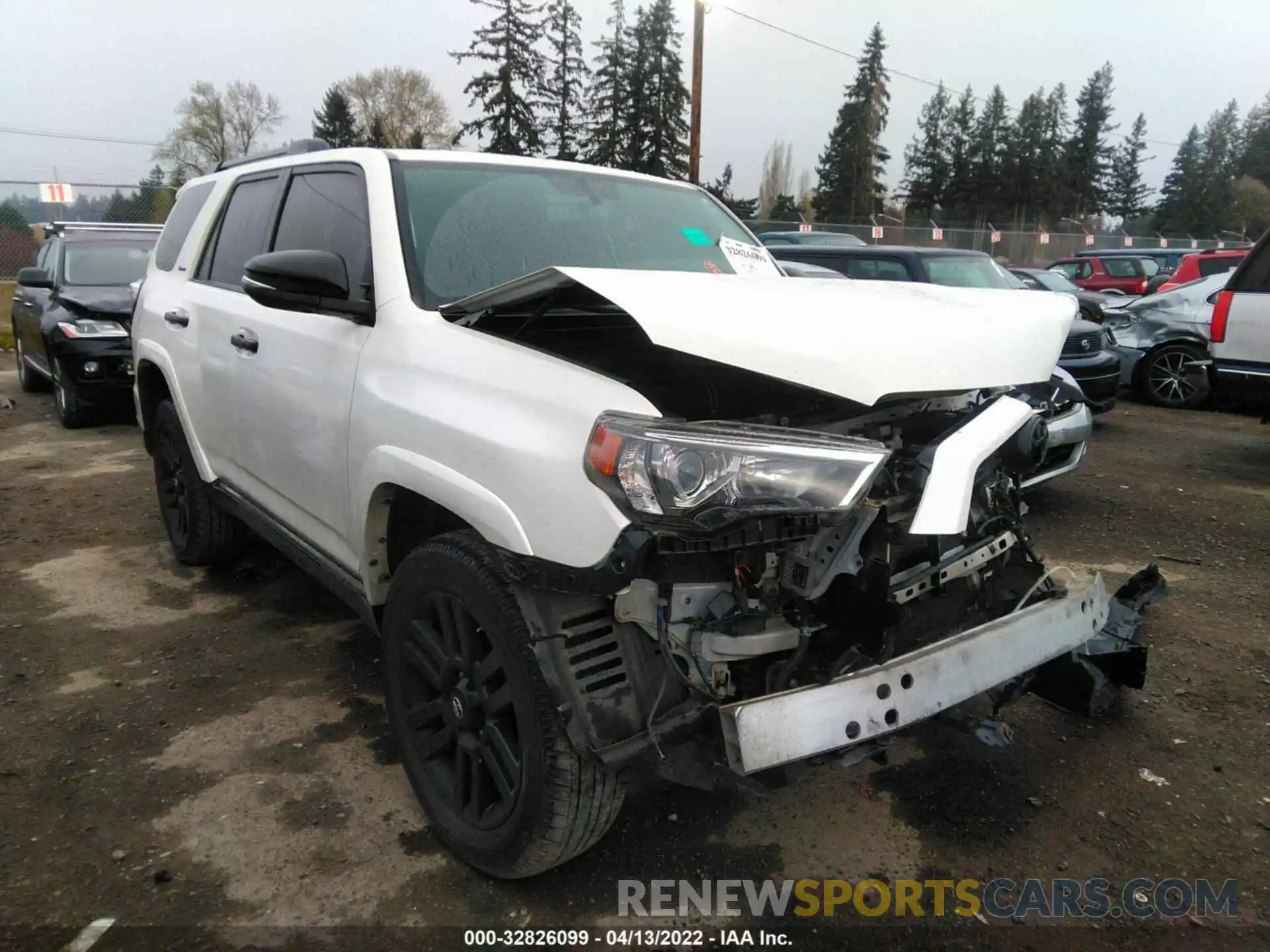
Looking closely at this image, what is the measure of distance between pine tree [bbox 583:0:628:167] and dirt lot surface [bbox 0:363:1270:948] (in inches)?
1825

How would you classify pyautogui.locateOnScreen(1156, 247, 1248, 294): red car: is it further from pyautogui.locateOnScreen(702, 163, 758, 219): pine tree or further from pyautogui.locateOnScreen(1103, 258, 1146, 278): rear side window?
pyautogui.locateOnScreen(702, 163, 758, 219): pine tree

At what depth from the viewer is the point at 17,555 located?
4871mm

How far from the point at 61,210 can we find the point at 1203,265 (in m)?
19.9

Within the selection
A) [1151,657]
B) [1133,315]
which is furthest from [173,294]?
[1133,315]

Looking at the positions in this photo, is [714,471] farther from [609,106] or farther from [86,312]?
[609,106]

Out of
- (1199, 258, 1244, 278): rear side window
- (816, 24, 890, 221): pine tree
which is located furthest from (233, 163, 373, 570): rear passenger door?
(816, 24, 890, 221): pine tree

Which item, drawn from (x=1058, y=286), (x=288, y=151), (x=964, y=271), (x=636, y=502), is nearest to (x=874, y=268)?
(x=964, y=271)

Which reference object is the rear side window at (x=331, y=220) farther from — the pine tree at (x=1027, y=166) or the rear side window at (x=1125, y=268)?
the pine tree at (x=1027, y=166)

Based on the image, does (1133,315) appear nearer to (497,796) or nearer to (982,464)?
(982,464)

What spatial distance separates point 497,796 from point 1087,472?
235 inches

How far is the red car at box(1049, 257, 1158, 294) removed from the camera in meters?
16.3

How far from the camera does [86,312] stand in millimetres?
7992

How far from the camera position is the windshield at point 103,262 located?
8.59 meters

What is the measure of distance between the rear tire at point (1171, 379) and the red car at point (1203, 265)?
2.85 meters
